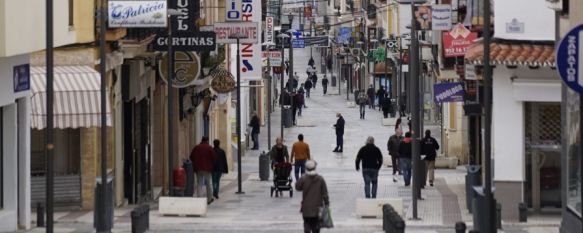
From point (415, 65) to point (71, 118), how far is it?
829cm

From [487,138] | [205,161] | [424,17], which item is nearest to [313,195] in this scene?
[487,138]

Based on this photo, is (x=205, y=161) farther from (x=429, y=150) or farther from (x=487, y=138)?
(x=487, y=138)

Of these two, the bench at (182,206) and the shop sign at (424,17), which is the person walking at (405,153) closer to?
the shop sign at (424,17)

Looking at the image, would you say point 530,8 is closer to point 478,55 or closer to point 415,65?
point 478,55

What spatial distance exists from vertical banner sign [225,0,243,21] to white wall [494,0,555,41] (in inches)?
711

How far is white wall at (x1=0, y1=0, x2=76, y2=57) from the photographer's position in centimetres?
2312

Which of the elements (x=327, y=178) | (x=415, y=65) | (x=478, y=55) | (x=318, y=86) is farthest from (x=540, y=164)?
(x=318, y=86)

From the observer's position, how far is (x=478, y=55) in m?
30.0

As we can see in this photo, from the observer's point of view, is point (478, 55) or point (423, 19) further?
point (423, 19)

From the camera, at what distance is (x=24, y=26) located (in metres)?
24.4

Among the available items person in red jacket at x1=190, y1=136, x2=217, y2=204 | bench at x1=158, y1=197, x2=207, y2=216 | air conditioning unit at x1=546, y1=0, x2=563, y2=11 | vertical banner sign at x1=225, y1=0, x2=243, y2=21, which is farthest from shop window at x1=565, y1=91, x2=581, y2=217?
vertical banner sign at x1=225, y1=0, x2=243, y2=21

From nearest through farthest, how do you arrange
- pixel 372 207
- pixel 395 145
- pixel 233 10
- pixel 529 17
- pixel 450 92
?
pixel 529 17 → pixel 372 207 → pixel 450 92 → pixel 395 145 → pixel 233 10

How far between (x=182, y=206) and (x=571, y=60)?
1738 centimetres

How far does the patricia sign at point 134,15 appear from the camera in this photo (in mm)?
29359
